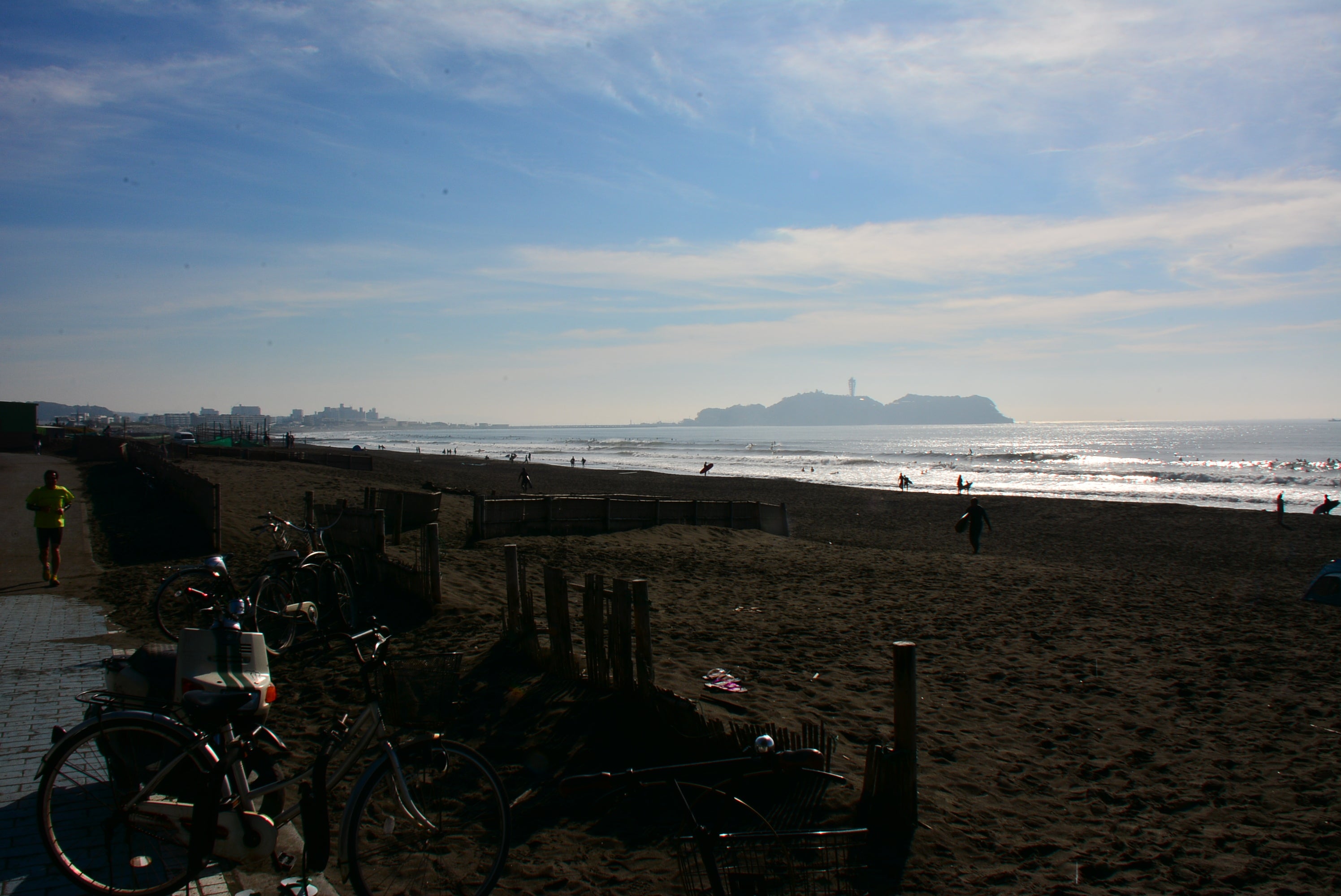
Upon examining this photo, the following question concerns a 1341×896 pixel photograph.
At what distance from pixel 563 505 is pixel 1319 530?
25.8 meters

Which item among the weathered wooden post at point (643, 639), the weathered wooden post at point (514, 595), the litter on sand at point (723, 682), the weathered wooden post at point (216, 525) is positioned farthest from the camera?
the weathered wooden post at point (216, 525)

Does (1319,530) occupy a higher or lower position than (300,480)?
lower

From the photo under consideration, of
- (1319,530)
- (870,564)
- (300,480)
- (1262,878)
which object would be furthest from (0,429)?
(1319,530)

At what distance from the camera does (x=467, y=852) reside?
13.2ft

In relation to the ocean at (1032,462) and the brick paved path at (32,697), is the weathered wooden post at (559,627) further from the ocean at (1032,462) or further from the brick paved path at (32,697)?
the ocean at (1032,462)

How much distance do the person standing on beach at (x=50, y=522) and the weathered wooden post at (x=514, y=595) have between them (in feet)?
22.6

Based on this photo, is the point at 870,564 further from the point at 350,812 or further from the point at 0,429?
the point at 0,429

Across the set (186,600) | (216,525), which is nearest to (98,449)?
(216,525)

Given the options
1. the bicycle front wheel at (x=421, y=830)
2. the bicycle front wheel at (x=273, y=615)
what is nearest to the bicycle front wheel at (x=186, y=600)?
the bicycle front wheel at (x=273, y=615)

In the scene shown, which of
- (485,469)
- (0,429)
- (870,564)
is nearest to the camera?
(870,564)

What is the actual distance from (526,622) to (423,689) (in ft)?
10.2

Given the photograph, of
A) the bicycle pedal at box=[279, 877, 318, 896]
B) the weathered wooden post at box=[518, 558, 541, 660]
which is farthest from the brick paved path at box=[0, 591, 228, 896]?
the weathered wooden post at box=[518, 558, 541, 660]

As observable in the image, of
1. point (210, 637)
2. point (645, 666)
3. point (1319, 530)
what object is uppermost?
point (210, 637)

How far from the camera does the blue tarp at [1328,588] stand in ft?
39.5
